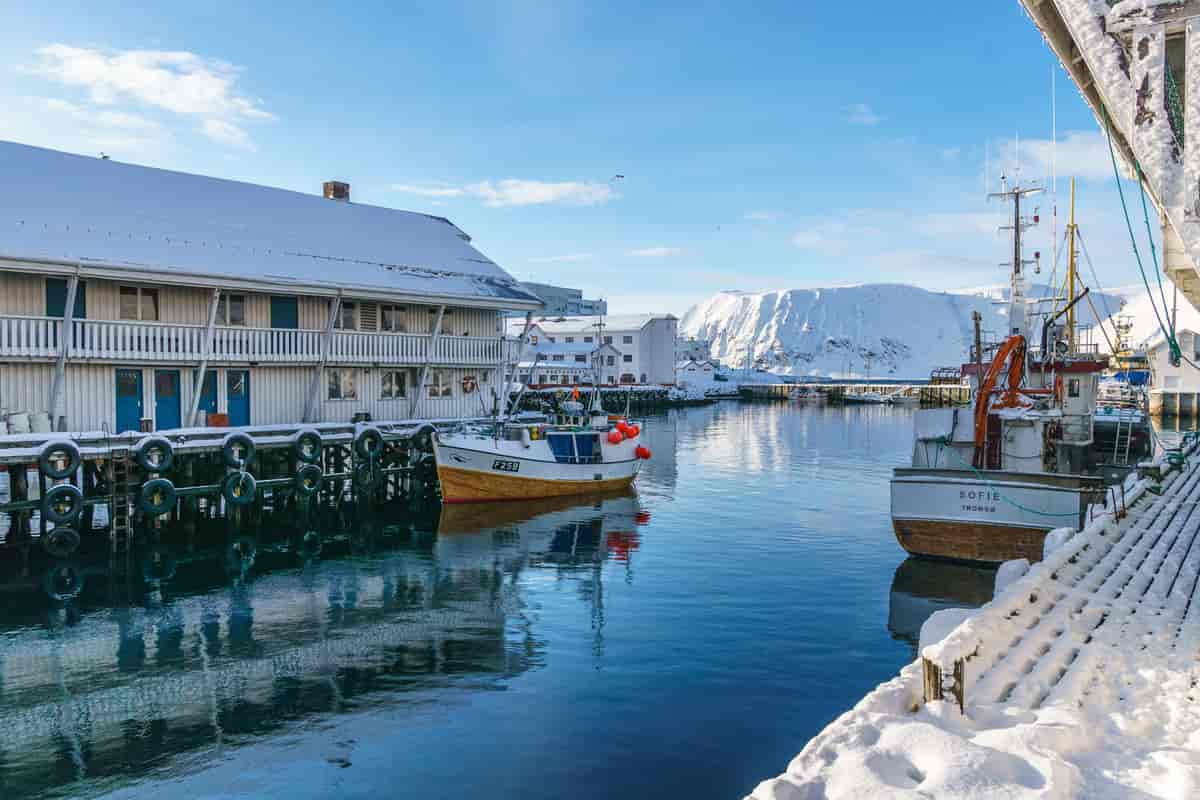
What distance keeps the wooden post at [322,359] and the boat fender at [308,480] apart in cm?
330

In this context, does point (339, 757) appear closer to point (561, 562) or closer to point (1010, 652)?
point (1010, 652)

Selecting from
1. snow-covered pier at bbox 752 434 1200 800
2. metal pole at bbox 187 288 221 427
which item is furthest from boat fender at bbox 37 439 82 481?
snow-covered pier at bbox 752 434 1200 800

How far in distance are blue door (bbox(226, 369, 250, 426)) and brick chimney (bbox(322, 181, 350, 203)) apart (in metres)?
14.0

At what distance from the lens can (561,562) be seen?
21766 mm

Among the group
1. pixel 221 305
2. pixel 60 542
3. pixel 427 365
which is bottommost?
pixel 60 542

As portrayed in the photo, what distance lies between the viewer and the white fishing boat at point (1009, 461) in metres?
19.4

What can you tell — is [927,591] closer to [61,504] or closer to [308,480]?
[308,480]

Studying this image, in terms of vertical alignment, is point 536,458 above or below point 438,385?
below

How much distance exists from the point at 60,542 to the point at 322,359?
10453 mm

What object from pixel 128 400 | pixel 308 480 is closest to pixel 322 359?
pixel 308 480

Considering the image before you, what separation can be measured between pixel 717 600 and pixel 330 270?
1904cm

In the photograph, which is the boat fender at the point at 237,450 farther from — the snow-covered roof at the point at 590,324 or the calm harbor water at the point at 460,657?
the snow-covered roof at the point at 590,324

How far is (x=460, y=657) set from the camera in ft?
47.1

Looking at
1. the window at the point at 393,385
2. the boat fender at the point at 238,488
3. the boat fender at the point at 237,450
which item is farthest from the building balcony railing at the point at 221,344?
the boat fender at the point at 238,488
